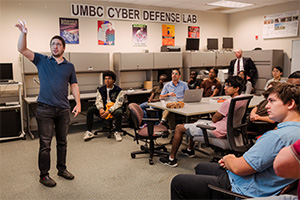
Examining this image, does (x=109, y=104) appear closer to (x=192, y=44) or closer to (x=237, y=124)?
(x=237, y=124)

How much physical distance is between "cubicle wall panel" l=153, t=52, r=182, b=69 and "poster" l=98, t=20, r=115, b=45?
1102 millimetres

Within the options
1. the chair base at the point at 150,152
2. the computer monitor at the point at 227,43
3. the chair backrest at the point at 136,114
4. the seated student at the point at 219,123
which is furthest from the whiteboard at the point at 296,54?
the chair backrest at the point at 136,114

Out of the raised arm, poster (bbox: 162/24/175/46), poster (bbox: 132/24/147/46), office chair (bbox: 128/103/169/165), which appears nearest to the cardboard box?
poster (bbox: 132/24/147/46)

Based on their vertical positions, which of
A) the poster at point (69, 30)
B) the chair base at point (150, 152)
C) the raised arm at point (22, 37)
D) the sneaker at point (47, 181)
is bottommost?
the sneaker at point (47, 181)

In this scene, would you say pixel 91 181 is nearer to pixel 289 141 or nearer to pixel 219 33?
pixel 289 141

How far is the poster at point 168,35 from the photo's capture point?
7059 millimetres

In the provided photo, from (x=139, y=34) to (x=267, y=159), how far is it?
5688 mm

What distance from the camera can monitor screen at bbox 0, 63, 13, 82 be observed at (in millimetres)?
4973

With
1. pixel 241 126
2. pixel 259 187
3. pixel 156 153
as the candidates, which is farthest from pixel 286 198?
pixel 156 153

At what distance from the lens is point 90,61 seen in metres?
5.80

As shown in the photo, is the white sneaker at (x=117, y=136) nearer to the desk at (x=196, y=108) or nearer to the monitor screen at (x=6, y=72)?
the desk at (x=196, y=108)

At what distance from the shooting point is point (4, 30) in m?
5.29

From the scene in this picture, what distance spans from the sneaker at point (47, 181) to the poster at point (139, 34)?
4.37m

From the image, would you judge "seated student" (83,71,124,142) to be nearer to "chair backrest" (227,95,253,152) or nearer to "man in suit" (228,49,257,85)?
"chair backrest" (227,95,253,152)
